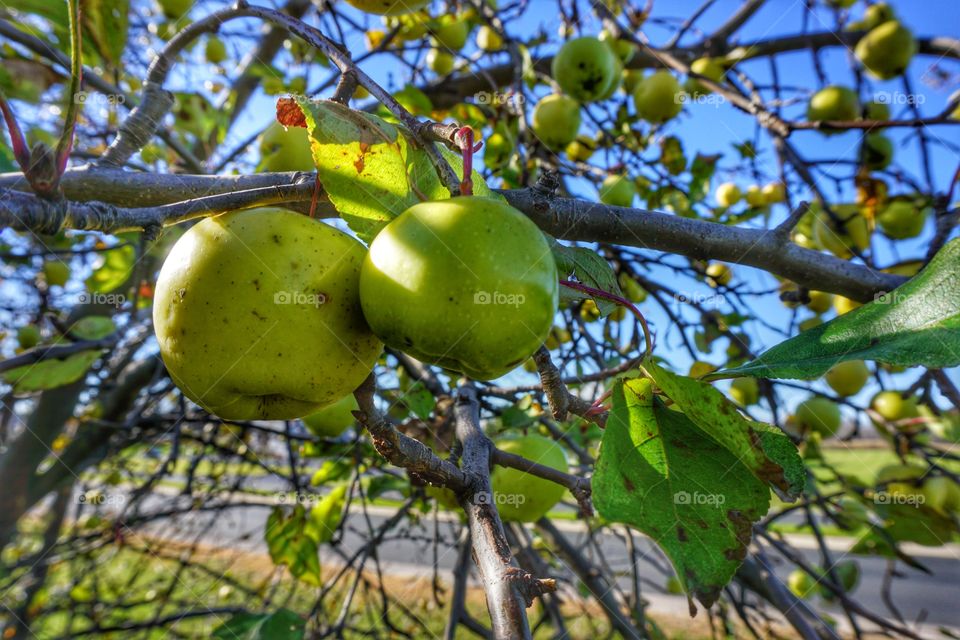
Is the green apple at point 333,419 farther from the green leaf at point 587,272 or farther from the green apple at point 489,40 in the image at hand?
the green apple at point 489,40

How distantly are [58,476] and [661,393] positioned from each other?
11.2 feet

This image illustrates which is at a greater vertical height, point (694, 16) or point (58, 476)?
point (694, 16)

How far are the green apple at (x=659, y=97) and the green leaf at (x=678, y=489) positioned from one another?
2.24 metres

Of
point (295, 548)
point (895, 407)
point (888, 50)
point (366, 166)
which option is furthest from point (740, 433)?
point (888, 50)

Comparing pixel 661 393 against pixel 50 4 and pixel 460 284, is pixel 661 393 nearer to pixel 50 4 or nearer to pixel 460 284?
pixel 460 284

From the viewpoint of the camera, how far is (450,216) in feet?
2.20

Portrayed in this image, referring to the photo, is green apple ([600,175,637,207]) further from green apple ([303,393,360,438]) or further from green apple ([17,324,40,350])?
green apple ([17,324,40,350])

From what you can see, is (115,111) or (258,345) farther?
(115,111)

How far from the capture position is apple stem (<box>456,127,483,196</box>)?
70 cm

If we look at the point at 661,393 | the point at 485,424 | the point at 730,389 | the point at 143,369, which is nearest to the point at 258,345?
the point at 661,393

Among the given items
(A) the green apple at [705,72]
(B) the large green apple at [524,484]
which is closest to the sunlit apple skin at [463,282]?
(B) the large green apple at [524,484]

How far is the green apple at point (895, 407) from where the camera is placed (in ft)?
9.12

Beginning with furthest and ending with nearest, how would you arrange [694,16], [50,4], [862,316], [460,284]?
[694,16]
[50,4]
[862,316]
[460,284]

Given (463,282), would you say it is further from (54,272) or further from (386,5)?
(54,272)
